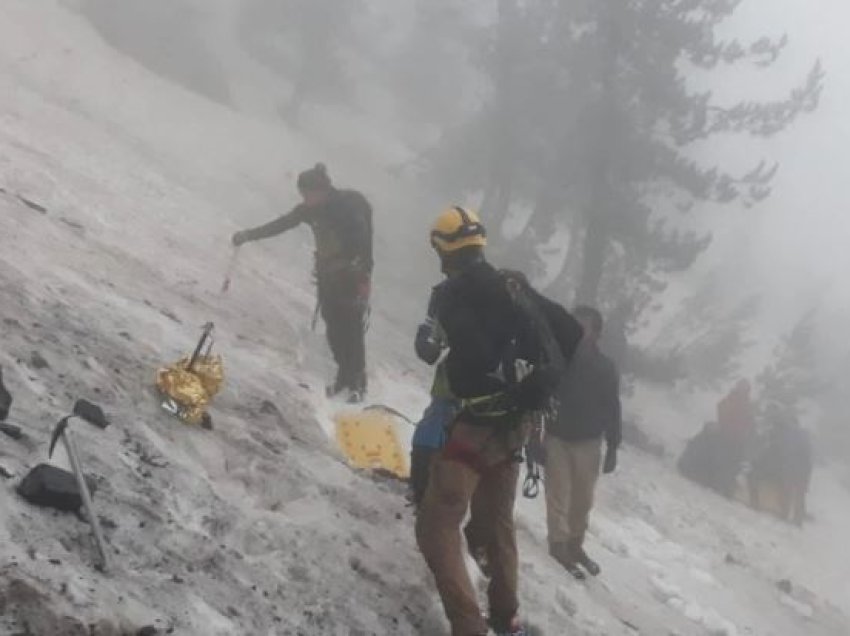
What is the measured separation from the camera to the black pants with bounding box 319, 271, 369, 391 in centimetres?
871

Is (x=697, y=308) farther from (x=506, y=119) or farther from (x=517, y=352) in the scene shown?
(x=517, y=352)

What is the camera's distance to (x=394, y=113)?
4566cm

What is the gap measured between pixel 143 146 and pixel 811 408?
26337 mm

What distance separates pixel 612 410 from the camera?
784 centimetres

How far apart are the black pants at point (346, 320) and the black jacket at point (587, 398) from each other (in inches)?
80.0

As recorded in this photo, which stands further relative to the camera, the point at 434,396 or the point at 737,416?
the point at 737,416

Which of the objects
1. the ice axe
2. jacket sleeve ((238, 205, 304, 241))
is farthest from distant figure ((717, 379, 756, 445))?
the ice axe

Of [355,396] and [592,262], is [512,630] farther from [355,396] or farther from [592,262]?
[592,262]

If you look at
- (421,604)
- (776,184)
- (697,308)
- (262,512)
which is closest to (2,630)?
(262,512)

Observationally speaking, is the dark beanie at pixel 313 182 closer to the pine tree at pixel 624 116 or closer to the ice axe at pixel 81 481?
the ice axe at pixel 81 481

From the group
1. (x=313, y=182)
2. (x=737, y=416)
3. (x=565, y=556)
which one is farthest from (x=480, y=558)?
(x=737, y=416)

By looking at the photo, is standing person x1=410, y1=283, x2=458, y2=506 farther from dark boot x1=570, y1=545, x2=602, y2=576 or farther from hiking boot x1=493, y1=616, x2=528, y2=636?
dark boot x1=570, y1=545, x2=602, y2=576

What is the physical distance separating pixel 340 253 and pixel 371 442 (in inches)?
78.0

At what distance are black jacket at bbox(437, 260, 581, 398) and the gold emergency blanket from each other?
1.90 metres
